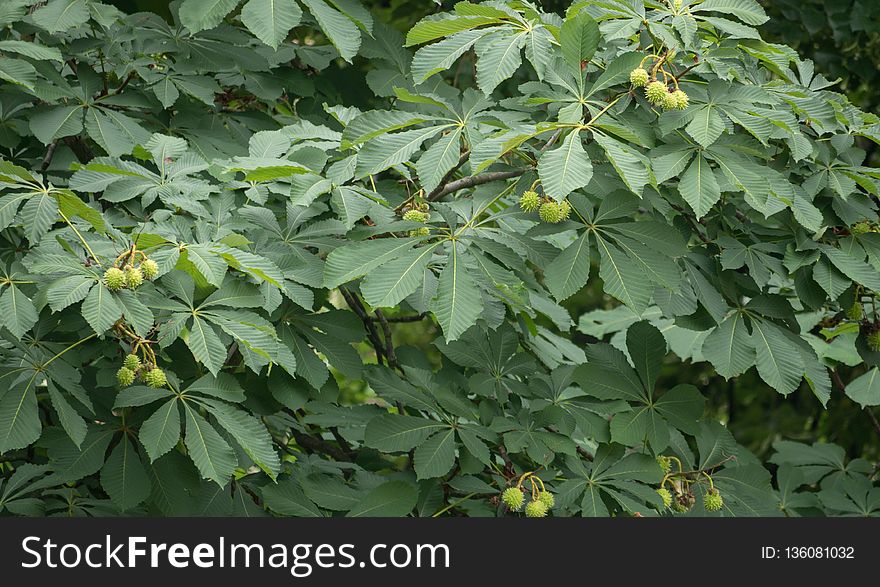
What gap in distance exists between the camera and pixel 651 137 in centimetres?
234

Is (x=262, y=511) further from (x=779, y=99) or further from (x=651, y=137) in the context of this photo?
(x=779, y=99)

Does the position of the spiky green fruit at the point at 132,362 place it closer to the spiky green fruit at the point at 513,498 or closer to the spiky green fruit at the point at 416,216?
the spiky green fruit at the point at 416,216

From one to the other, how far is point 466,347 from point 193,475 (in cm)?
79

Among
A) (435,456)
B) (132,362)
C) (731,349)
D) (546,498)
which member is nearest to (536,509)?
(546,498)

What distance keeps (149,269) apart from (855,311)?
1796mm

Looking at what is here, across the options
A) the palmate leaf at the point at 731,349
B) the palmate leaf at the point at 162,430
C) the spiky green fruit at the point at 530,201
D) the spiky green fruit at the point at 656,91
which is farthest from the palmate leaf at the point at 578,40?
the palmate leaf at the point at 162,430

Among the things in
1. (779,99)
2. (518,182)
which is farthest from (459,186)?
(779,99)

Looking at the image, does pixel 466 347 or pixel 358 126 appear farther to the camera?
pixel 466 347

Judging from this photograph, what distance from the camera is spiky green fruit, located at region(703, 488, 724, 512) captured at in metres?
2.79

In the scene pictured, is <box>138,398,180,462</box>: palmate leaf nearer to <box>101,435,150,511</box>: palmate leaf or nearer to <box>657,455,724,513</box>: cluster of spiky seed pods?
<box>101,435,150,511</box>: palmate leaf

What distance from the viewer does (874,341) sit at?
2.82 m

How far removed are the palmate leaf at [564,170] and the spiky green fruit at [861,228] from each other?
3.00 feet

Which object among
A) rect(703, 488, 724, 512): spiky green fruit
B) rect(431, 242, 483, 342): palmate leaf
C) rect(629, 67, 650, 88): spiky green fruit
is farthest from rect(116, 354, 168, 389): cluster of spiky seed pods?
rect(703, 488, 724, 512): spiky green fruit

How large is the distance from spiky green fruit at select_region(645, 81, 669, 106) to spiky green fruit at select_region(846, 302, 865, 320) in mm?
879
